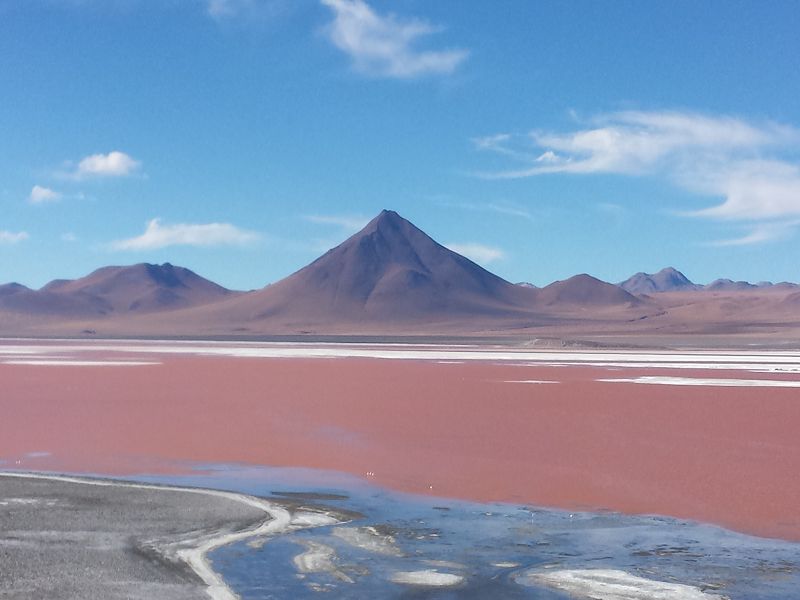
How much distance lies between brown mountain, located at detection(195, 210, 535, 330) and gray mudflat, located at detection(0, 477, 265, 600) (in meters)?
137

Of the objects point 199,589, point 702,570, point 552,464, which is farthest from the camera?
point 552,464

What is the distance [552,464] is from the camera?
14141 mm

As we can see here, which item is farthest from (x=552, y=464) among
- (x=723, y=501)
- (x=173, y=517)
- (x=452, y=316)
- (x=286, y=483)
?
(x=452, y=316)

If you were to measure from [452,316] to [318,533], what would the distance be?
155m

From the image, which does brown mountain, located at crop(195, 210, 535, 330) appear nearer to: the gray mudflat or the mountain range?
the mountain range

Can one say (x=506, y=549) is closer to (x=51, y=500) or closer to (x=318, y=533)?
(x=318, y=533)

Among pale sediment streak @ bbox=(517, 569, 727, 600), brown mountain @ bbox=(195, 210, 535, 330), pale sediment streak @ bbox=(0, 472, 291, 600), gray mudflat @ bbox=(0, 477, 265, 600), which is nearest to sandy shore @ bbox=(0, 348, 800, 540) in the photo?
pale sediment streak @ bbox=(0, 472, 291, 600)

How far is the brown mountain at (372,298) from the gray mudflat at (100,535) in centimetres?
13710

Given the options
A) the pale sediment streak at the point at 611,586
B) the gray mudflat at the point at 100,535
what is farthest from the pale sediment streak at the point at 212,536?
Result: the pale sediment streak at the point at 611,586

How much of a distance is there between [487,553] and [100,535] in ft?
12.0

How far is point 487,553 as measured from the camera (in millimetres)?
8734

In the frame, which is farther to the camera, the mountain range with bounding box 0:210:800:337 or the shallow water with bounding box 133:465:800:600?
the mountain range with bounding box 0:210:800:337

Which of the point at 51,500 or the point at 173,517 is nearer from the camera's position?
the point at 173,517

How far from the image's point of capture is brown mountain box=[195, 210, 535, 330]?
164125 mm
